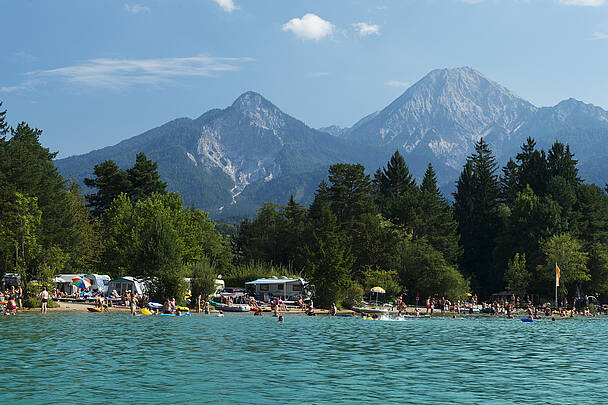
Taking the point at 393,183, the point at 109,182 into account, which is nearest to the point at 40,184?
the point at 109,182

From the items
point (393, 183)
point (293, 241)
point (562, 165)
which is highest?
point (562, 165)

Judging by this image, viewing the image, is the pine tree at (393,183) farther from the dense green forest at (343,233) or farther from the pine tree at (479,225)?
the pine tree at (479,225)

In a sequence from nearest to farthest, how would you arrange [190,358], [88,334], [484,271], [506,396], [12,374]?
[506,396] → [12,374] → [190,358] → [88,334] → [484,271]

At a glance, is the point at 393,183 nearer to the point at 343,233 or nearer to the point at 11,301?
the point at 343,233

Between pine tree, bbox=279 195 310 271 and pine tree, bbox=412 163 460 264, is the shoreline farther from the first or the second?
pine tree, bbox=279 195 310 271

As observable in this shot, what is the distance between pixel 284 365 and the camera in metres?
25.0

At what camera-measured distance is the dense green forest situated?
5925cm

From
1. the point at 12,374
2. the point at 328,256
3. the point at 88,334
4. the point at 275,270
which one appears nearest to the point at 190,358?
the point at 12,374

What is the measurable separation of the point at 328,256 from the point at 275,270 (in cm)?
1816

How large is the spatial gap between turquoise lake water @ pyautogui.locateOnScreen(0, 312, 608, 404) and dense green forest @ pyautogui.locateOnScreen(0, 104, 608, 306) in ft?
56.1

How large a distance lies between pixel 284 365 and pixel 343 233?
2155 inches

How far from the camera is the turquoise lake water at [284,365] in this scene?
18.6 metres

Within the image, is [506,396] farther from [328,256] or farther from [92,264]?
[92,264]

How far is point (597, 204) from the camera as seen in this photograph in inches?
3612
